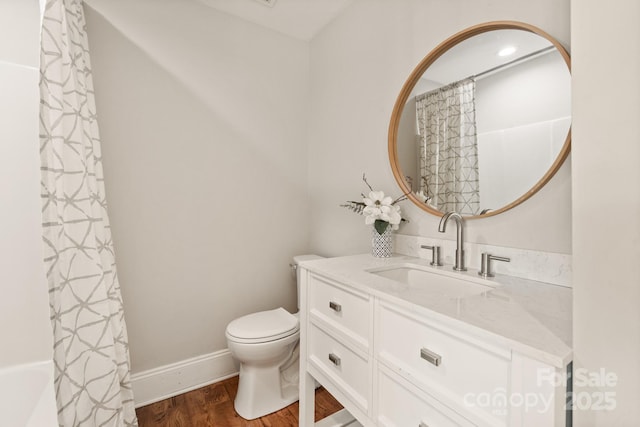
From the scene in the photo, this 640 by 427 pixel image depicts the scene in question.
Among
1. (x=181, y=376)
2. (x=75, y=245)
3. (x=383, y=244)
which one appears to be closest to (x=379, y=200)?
(x=383, y=244)

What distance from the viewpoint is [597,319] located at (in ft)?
1.77

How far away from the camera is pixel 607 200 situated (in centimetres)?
53

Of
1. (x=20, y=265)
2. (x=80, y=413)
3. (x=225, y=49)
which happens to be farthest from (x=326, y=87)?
(x=80, y=413)

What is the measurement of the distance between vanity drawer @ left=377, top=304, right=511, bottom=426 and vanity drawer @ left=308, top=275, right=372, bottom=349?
8 centimetres

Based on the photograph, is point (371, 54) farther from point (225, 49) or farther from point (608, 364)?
point (608, 364)

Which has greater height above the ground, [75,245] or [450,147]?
[450,147]

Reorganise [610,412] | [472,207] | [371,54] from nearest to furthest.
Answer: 1. [610,412]
2. [472,207]
3. [371,54]

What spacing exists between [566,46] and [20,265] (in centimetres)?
222

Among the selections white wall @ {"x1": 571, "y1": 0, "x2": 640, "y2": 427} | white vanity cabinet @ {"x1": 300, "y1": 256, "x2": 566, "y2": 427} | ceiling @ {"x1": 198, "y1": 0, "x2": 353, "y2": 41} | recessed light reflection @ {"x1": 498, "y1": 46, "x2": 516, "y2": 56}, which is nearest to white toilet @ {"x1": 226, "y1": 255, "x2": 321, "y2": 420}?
white vanity cabinet @ {"x1": 300, "y1": 256, "x2": 566, "y2": 427}

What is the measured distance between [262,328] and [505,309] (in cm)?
126

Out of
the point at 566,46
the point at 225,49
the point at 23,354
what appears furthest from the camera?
the point at 225,49

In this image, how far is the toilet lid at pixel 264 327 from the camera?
5.13 ft

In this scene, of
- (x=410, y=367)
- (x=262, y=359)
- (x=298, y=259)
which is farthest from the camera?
(x=298, y=259)

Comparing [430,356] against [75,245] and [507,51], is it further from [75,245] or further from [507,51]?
[75,245]
